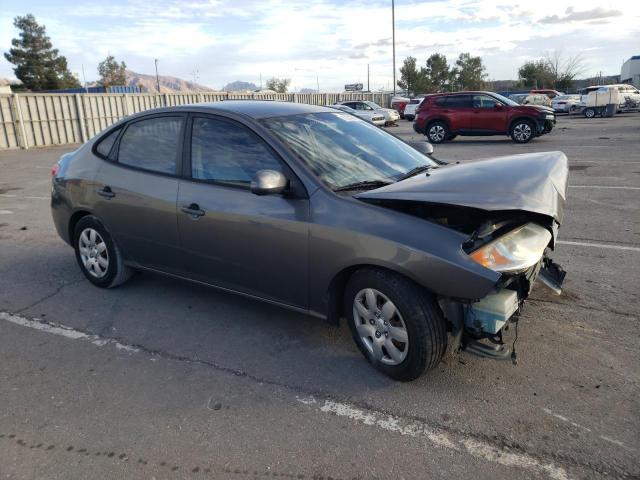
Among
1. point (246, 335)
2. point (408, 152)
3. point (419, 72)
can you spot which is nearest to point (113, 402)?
point (246, 335)

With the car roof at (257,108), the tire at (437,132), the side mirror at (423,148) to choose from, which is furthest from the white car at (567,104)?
the car roof at (257,108)

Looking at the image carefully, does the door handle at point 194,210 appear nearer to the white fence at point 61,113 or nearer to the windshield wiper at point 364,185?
the windshield wiper at point 364,185

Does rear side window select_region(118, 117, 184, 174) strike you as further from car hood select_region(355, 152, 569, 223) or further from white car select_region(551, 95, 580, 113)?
white car select_region(551, 95, 580, 113)

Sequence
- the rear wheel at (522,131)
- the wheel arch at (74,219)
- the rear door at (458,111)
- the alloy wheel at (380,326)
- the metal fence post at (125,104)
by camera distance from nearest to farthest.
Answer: the alloy wheel at (380,326) < the wheel arch at (74,219) < the rear wheel at (522,131) < the rear door at (458,111) < the metal fence post at (125,104)

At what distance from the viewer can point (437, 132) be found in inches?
747

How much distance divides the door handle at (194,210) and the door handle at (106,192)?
3.16 ft

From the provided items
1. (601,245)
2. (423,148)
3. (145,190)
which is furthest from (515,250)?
(601,245)

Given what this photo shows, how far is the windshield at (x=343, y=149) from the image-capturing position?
144 inches

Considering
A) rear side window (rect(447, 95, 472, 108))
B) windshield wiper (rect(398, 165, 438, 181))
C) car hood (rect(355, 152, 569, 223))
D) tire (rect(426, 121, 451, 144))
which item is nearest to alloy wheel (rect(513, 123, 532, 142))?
rear side window (rect(447, 95, 472, 108))

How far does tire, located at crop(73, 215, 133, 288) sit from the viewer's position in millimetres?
4840

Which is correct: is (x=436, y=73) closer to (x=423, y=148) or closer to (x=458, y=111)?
(x=458, y=111)

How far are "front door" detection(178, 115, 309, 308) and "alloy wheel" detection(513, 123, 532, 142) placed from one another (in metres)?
15.3

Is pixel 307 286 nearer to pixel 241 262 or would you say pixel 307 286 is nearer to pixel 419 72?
pixel 241 262

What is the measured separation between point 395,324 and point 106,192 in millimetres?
2886
